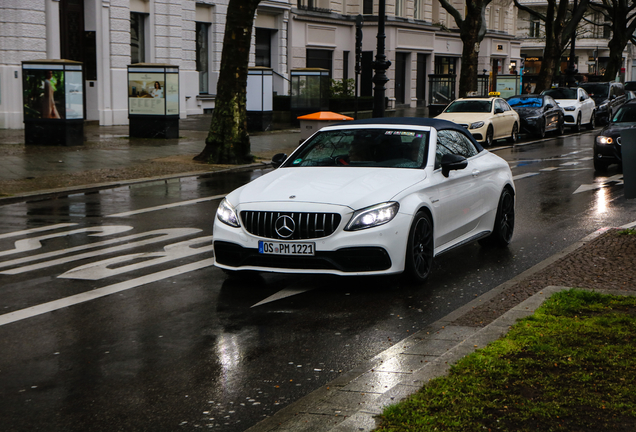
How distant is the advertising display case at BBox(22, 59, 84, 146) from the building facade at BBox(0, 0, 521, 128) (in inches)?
212

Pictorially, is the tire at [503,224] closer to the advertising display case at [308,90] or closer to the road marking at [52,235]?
the road marking at [52,235]

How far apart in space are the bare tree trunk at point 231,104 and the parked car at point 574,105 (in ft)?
55.5

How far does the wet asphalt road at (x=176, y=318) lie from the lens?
489cm

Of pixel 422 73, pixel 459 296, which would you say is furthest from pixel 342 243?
→ pixel 422 73

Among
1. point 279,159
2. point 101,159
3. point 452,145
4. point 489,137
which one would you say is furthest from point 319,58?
point 452,145

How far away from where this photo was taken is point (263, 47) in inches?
1679

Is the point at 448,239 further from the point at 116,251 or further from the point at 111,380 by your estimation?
the point at 111,380

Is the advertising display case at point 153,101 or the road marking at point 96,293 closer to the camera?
the road marking at point 96,293

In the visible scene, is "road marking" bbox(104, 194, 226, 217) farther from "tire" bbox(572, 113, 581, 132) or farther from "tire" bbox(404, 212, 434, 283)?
"tire" bbox(572, 113, 581, 132)

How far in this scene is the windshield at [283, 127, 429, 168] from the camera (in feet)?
27.6

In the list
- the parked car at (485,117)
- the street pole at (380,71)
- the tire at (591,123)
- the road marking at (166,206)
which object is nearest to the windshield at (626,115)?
the parked car at (485,117)

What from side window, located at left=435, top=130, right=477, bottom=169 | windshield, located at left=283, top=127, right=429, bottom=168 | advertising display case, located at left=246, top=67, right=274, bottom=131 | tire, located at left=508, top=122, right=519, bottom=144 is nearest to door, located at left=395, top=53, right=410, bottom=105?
advertising display case, located at left=246, top=67, right=274, bottom=131

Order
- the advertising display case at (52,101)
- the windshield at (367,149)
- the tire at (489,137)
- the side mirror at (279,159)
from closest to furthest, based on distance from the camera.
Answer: the windshield at (367,149) → the side mirror at (279,159) → the advertising display case at (52,101) → the tire at (489,137)

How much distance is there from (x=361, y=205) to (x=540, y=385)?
2980 millimetres
